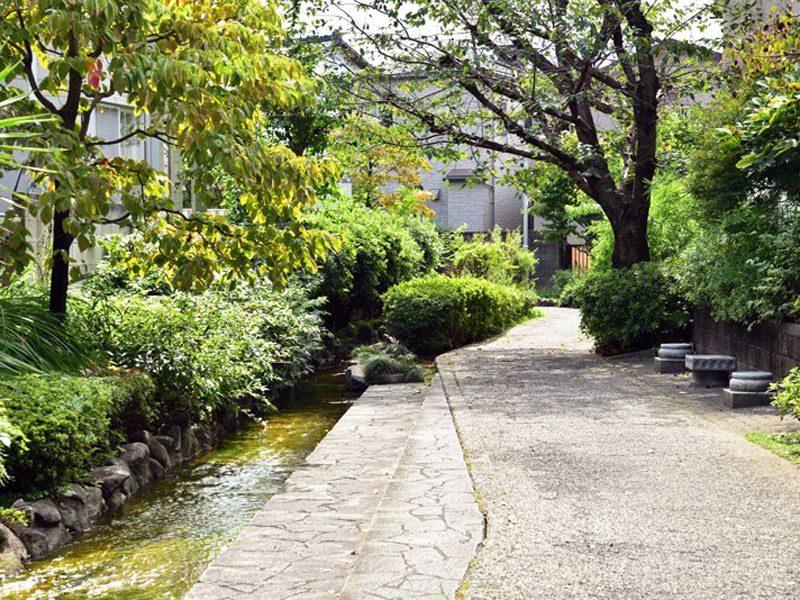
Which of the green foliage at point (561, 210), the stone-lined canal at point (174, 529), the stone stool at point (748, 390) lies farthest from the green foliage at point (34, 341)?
the green foliage at point (561, 210)

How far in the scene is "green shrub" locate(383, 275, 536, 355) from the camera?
51.8ft

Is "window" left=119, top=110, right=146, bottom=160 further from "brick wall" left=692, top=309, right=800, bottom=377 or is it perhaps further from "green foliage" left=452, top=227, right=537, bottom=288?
"brick wall" left=692, top=309, right=800, bottom=377

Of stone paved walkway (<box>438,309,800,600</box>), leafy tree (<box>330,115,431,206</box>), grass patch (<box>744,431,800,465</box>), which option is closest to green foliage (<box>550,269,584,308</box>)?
leafy tree (<box>330,115,431,206</box>)

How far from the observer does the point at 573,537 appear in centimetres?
491

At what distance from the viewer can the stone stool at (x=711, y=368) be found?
1062 cm

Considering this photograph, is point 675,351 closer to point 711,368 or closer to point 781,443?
point 711,368

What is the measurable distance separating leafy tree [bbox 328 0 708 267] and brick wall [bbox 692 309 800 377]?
9.41 ft

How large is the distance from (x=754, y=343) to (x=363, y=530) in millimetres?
6477

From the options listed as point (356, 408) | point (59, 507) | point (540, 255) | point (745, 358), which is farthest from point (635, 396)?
point (540, 255)

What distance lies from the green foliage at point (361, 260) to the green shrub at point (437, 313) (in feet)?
3.49

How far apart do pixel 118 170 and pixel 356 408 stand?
12.3 ft

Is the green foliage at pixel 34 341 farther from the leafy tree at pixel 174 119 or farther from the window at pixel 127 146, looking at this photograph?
the window at pixel 127 146

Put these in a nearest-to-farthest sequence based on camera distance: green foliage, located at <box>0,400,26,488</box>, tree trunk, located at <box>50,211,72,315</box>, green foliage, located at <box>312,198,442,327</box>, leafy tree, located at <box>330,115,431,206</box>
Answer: green foliage, located at <box>0,400,26,488</box>, tree trunk, located at <box>50,211,72,315</box>, leafy tree, located at <box>330,115,431,206</box>, green foliage, located at <box>312,198,442,327</box>

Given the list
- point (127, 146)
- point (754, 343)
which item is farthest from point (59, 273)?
point (127, 146)
